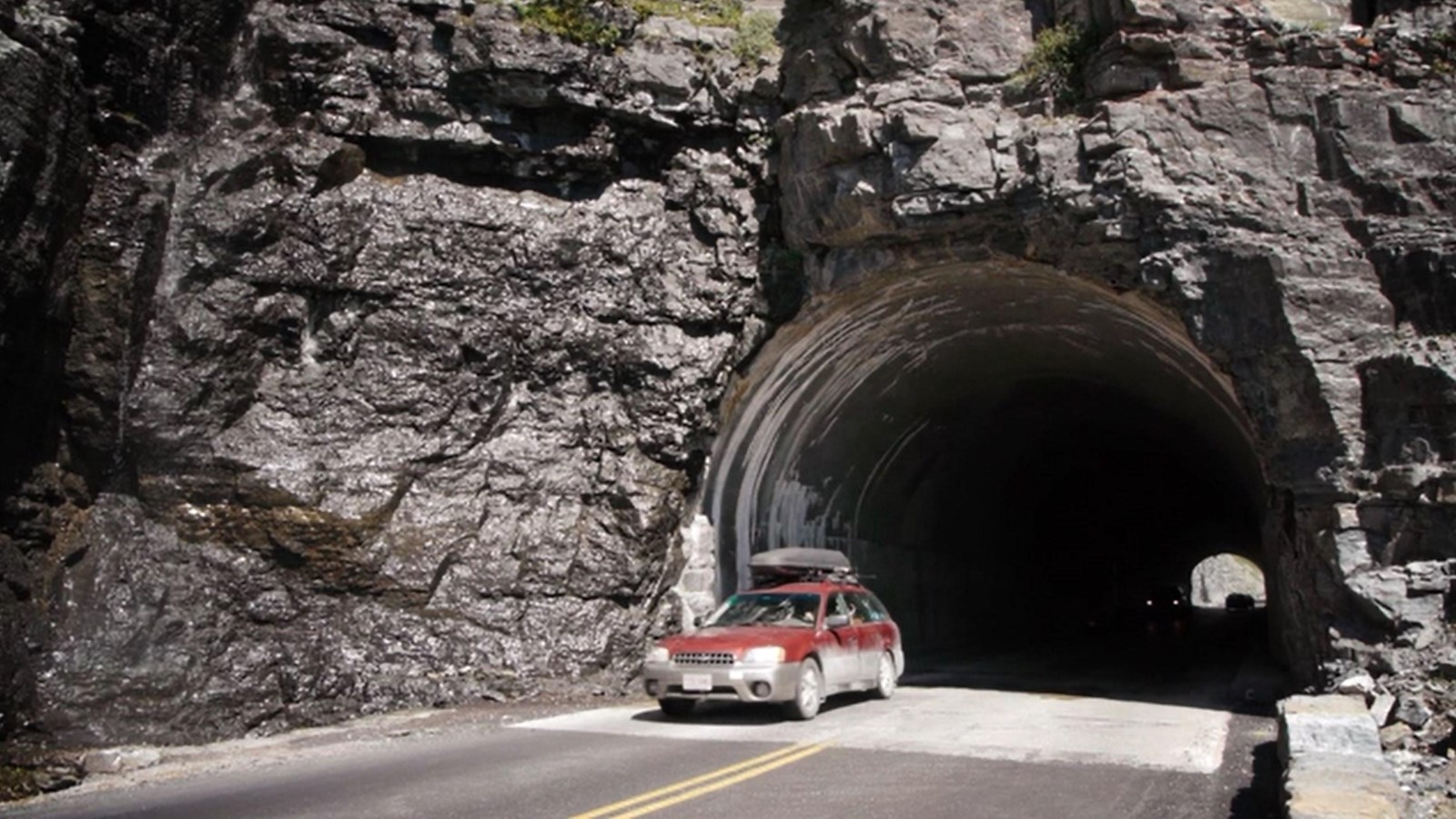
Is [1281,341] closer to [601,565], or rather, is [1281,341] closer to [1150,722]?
[1150,722]

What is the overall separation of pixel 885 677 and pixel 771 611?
211 cm

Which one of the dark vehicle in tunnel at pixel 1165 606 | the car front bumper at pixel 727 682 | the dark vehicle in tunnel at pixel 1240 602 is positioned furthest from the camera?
the dark vehicle in tunnel at pixel 1240 602

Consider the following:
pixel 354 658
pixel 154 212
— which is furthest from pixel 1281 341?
pixel 154 212

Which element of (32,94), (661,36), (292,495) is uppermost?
(661,36)

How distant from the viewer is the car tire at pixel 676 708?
13.6 meters

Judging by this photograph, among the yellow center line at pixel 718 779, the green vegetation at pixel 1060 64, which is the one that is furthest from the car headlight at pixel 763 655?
the green vegetation at pixel 1060 64

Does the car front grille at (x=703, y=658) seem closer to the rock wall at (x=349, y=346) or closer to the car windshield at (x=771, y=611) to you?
the car windshield at (x=771, y=611)

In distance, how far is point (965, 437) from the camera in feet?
81.7

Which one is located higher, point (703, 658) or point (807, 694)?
point (703, 658)

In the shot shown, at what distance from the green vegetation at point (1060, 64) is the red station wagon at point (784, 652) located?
6.91 metres

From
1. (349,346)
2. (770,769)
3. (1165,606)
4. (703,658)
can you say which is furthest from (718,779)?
(1165,606)

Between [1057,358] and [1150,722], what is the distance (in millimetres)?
8689

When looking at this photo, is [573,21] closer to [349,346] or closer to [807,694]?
[349,346]

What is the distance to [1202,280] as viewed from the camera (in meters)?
14.4
